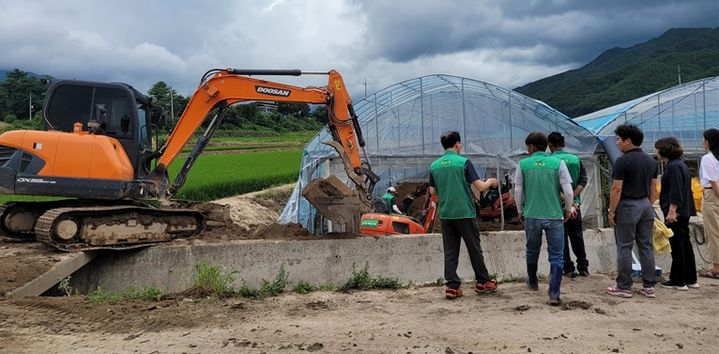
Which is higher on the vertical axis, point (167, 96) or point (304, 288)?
point (167, 96)

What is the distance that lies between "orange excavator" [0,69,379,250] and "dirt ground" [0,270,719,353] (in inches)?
94.6

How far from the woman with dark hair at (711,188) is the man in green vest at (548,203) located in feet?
7.36

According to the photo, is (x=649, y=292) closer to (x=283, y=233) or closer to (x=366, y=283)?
(x=366, y=283)

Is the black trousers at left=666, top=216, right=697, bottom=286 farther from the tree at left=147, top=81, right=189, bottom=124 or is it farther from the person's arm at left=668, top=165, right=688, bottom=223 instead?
the tree at left=147, top=81, right=189, bottom=124

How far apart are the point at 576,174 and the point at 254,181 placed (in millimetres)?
15009

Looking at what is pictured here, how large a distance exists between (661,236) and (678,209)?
40cm

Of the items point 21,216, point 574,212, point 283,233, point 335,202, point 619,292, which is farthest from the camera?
point 21,216

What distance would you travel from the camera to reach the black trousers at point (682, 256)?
20.7ft

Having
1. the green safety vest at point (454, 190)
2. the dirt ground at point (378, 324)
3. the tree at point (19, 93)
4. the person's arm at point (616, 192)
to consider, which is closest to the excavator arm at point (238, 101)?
the green safety vest at point (454, 190)

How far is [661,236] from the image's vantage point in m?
6.40

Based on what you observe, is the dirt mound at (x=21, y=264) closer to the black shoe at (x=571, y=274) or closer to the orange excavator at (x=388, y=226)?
the orange excavator at (x=388, y=226)

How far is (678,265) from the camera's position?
20.7 ft

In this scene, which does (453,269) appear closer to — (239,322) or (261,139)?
Result: (239,322)

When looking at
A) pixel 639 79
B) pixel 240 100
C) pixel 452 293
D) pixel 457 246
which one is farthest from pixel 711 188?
pixel 639 79
